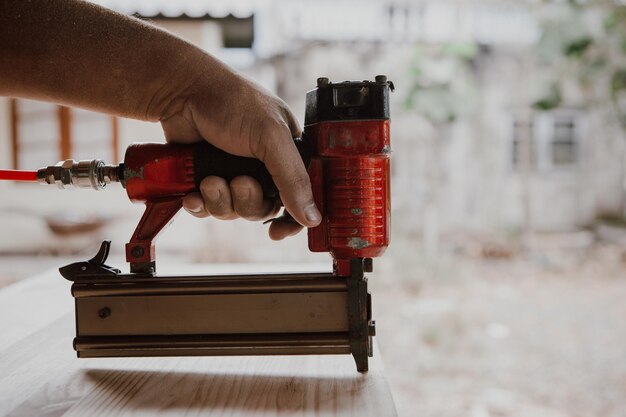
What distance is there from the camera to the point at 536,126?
9445 mm

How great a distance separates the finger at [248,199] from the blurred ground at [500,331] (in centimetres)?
181

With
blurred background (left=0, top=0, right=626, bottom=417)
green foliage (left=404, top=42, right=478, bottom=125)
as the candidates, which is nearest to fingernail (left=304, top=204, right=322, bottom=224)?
blurred background (left=0, top=0, right=626, bottom=417)

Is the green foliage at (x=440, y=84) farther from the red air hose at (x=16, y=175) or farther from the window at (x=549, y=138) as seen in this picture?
the red air hose at (x=16, y=175)

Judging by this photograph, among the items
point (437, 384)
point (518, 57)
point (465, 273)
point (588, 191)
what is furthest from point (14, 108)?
point (588, 191)

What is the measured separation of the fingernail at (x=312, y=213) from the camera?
3.14 feet

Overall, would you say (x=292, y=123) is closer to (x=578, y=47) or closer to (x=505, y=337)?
(x=505, y=337)

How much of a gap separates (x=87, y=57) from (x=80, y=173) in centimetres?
20

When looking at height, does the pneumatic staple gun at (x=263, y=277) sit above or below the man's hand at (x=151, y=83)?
below

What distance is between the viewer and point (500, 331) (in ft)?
16.7

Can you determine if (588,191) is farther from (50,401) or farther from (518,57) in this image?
(50,401)

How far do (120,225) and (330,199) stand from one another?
521 cm

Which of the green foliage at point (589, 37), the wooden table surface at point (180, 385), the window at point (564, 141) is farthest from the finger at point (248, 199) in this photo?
the window at point (564, 141)

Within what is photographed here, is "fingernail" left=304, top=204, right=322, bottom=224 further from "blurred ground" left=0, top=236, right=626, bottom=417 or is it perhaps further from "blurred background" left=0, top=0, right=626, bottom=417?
"blurred ground" left=0, top=236, right=626, bottom=417

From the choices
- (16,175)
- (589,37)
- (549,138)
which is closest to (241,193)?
(16,175)
